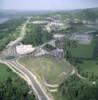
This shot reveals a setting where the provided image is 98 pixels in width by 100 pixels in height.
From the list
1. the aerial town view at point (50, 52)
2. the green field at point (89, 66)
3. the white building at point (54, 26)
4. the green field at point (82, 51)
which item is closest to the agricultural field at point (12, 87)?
the aerial town view at point (50, 52)

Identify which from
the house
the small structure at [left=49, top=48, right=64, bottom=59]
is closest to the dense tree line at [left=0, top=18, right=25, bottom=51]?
the small structure at [left=49, top=48, right=64, bottom=59]

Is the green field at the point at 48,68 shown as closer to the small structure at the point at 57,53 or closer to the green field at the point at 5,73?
the small structure at the point at 57,53

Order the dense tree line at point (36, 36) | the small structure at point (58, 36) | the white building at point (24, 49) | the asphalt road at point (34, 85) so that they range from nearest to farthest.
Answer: the asphalt road at point (34, 85)
the white building at point (24, 49)
the dense tree line at point (36, 36)
the small structure at point (58, 36)

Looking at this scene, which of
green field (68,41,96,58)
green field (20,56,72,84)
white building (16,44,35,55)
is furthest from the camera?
green field (68,41,96,58)

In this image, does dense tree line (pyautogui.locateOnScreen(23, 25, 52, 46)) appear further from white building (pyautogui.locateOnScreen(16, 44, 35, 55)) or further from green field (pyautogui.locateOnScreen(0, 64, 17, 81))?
green field (pyautogui.locateOnScreen(0, 64, 17, 81))

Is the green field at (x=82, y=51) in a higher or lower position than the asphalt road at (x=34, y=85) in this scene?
higher

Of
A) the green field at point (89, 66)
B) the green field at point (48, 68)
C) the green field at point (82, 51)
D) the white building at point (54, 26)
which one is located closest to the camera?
the green field at point (48, 68)

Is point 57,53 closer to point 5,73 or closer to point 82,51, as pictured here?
point 82,51

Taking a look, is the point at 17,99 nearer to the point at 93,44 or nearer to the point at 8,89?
the point at 8,89
